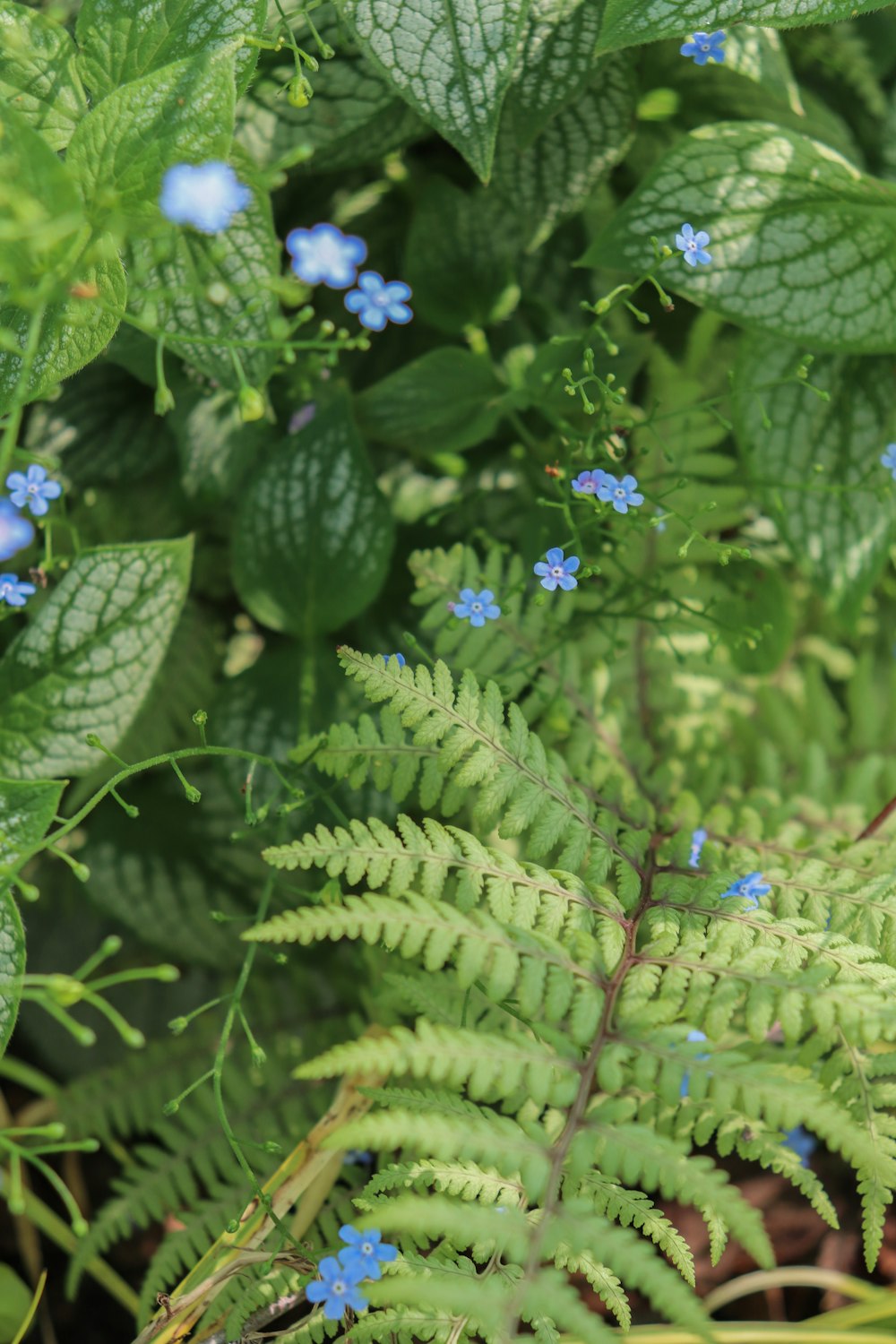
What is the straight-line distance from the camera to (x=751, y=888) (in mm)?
869

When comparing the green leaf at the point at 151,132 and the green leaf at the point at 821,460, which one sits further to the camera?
the green leaf at the point at 821,460

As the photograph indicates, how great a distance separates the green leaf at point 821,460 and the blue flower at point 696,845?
33 centimetres

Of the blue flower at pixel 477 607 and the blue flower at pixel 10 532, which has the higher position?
the blue flower at pixel 477 607

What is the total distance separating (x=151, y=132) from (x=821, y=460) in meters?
0.75

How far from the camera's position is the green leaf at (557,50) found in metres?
1.01

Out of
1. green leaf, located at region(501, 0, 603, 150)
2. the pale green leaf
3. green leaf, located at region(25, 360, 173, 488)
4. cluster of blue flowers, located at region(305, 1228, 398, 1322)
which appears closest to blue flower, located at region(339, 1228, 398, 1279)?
cluster of blue flowers, located at region(305, 1228, 398, 1322)

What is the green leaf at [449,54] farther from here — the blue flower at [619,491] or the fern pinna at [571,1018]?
the fern pinna at [571,1018]

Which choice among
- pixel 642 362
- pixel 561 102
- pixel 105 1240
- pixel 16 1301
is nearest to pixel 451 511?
pixel 642 362

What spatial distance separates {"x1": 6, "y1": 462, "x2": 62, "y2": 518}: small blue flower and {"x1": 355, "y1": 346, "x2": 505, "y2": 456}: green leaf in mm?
395

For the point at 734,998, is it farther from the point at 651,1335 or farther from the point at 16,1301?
the point at 16,1301

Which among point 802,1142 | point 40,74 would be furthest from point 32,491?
point 802,1142

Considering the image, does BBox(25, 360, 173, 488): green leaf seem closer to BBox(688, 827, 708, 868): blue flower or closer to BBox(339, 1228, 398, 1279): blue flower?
BBox(688, 827, 708, 868): blue flower

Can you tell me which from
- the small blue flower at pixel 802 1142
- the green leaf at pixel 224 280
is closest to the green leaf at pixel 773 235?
the green leaf at pixel 224 280

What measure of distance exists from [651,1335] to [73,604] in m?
0.91
